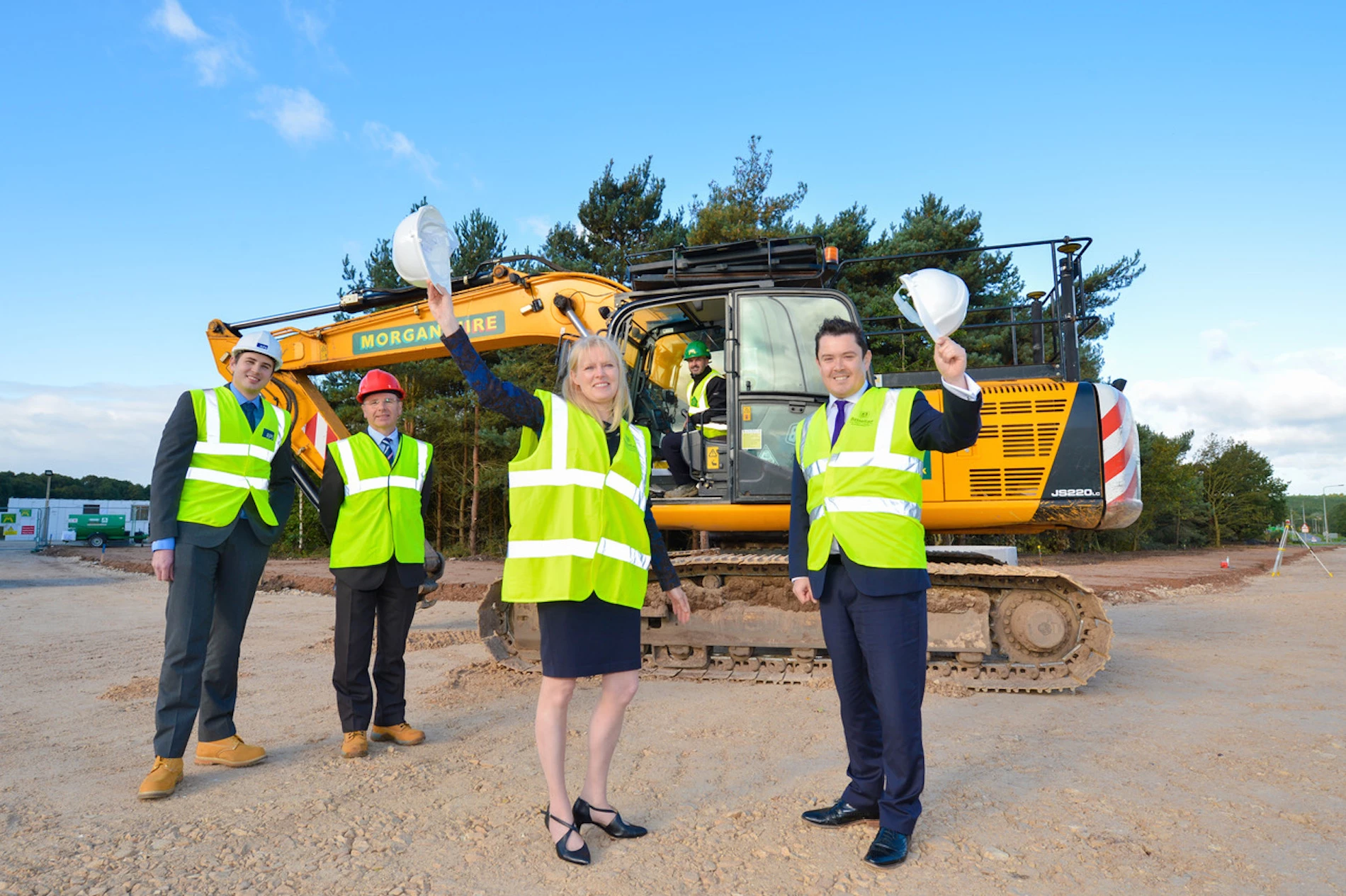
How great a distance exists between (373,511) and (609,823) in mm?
2020

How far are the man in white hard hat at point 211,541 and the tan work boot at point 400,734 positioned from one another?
0.55 m

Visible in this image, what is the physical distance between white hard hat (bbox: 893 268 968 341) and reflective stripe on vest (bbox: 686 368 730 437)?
10.5 ft

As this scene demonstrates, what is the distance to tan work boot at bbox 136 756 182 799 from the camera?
127 inches

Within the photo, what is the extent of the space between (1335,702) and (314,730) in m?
6.26

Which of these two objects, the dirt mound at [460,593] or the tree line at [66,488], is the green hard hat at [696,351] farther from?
the tree line at [66,488]

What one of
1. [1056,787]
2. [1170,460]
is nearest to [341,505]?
[1056,787]

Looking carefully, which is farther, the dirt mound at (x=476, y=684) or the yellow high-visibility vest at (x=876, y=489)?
the dirt mound at (x=476, y=684)

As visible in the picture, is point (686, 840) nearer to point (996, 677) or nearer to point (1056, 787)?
point (1056, 787)

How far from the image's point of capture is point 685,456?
580cm

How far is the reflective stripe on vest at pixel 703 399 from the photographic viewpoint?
18.8 ft

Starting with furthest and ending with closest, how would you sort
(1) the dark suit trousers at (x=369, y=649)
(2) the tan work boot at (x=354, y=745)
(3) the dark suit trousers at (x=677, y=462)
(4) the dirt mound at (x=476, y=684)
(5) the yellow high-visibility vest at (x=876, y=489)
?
(3) the dark suit trousers at (x=677, y=462), (4) the dirt mound at (x=476, y=684), (1) the dark suit trousers at (x=369, y=649), (2) the tan work boot at (x=354, y=745), (5) the yellow high-visibility vest at (x=876, y=489)

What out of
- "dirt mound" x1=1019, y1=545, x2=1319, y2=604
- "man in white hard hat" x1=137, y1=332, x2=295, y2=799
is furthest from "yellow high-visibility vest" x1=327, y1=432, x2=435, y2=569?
"dirt mound" x1=1019, y1=545, x2=1319, y2=604

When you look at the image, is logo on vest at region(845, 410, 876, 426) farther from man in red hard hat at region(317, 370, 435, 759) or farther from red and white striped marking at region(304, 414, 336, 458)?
red and white striped marking at region(304, 414, 336, 458)

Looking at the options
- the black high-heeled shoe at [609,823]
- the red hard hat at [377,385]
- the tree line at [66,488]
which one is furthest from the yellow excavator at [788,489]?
the tree line at [66,488]
